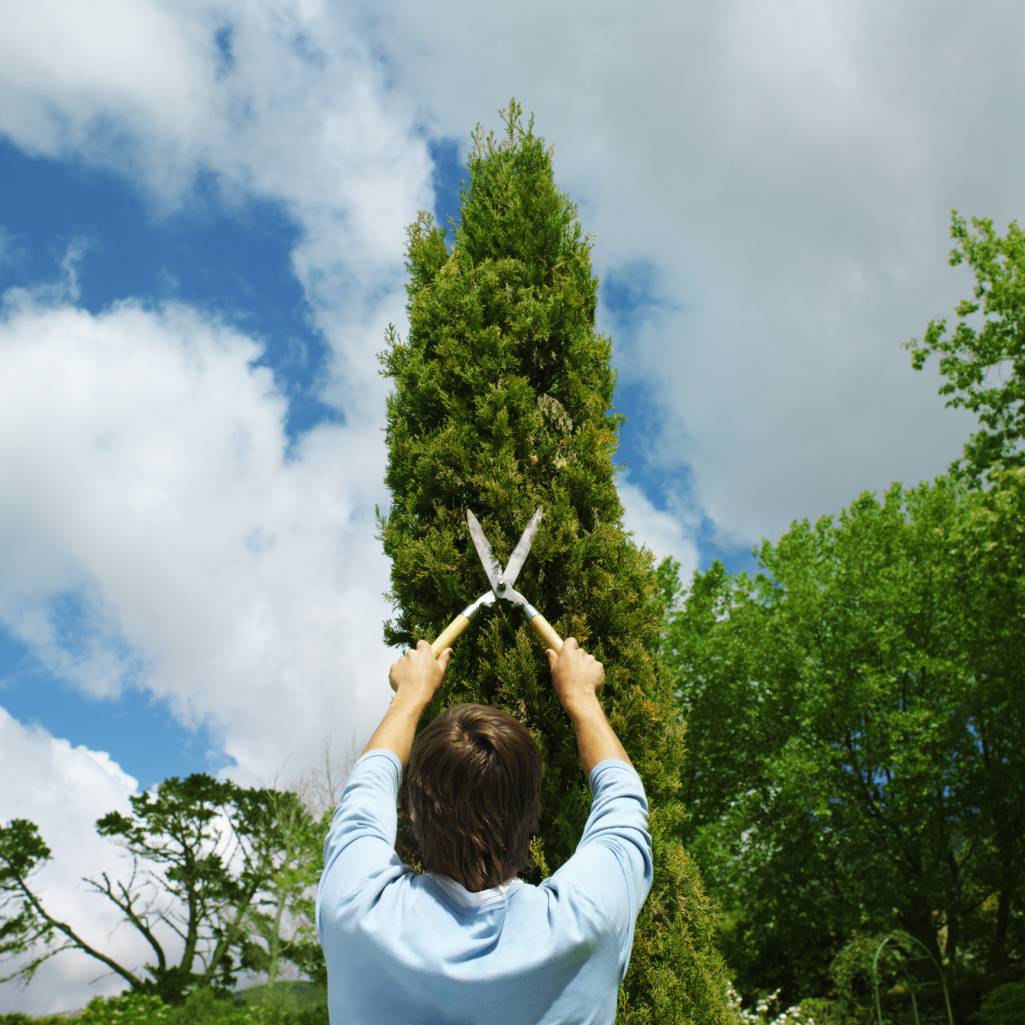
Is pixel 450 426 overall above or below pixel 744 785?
below

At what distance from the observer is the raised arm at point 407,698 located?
1.72 metres

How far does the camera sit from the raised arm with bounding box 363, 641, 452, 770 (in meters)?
1.72

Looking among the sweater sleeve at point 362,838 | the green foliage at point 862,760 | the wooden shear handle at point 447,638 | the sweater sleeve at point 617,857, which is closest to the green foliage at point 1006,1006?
the green foliage at point 862,760

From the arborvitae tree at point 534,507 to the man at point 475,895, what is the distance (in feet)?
7.89

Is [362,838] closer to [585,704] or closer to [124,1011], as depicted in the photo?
[585,704]

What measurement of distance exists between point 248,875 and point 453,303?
126 ft

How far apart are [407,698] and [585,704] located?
0.49 metres

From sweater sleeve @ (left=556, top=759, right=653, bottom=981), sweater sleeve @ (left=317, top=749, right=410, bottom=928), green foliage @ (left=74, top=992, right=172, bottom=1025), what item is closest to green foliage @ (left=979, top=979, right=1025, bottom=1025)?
green foliage @ (left=74, top=992, right=172, bottom=1025)

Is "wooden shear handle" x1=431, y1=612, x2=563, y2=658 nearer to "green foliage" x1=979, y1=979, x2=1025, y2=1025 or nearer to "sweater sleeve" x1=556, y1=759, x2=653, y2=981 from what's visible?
"sweater sleeve" x1=556, y1=759, x2=653, y2=981

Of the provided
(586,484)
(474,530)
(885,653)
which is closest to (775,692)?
(885,653)

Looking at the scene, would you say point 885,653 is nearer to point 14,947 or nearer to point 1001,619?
point 1001,619

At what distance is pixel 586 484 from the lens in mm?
4535

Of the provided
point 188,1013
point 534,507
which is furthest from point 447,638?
point 188,1013

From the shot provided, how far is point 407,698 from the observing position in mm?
1886
